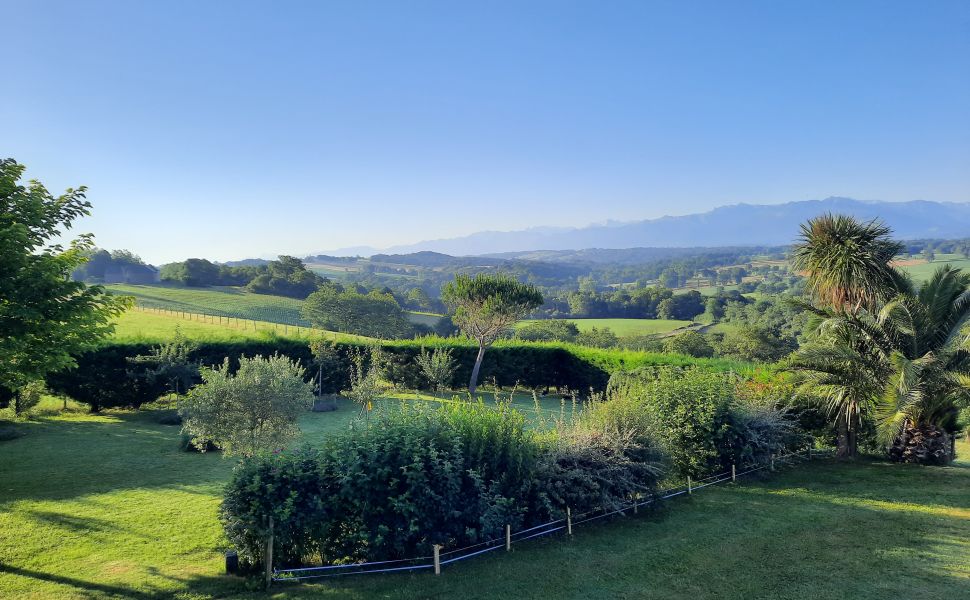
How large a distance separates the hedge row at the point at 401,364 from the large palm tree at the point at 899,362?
17.3 feet

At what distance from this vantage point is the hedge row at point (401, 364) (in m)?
17.7

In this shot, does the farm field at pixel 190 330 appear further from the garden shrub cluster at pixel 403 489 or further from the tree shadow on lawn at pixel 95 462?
the garden shrub cluster at pixel 403 489

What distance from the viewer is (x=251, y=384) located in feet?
33.9

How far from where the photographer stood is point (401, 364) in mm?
23594

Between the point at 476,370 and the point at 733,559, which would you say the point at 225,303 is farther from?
the point at 733,559

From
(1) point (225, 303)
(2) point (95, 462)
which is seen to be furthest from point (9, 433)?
(1) point (225, 303)

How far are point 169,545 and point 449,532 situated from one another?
3.81 m

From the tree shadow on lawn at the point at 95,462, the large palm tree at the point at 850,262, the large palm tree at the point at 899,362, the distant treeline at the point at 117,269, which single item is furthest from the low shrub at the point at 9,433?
the distant treeline at the point at 117,269

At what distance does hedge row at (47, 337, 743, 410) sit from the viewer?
57.9 feet

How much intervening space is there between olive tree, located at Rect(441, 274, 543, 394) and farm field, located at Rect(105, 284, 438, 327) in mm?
34926

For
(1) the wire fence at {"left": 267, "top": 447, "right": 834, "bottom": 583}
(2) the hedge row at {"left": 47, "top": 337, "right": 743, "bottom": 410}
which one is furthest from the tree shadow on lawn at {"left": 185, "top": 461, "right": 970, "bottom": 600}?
(2) the hedge row at {"left": 47, "top": 337, "right": 743, "bottom": 410}

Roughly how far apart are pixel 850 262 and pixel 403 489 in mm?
11769

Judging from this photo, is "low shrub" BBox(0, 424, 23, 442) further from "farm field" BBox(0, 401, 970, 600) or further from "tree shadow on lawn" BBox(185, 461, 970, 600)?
"tree shadow on lawn" BBox(185, 461, 970, 600)

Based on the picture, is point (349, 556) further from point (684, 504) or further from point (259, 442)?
point (684, 504)
